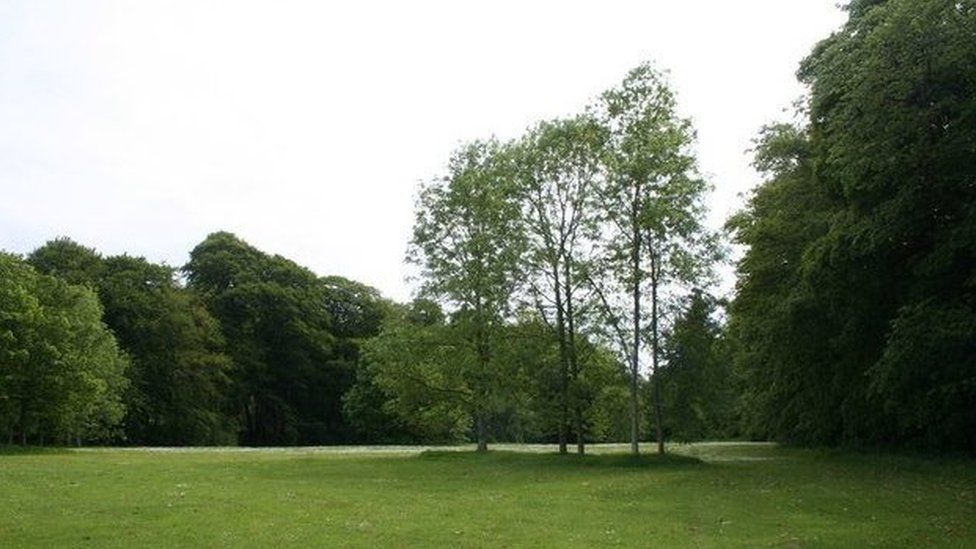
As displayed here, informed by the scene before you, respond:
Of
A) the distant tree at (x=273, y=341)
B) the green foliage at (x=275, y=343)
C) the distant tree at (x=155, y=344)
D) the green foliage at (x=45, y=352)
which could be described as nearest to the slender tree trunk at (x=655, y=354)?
the green foliage at (x=45, y=352)

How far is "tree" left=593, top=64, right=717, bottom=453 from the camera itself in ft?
137

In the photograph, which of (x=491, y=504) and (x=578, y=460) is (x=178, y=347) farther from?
(x=491, y=504)

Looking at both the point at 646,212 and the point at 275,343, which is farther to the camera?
the point at 275,343

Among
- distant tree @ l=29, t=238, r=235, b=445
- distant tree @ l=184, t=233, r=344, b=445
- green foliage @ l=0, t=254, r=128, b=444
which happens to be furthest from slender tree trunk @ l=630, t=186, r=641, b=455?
distant tree @ l=184, t=233, r=344, b=445

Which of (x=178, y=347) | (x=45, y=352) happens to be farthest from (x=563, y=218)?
(x=178, y=347)

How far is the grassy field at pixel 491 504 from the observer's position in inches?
682

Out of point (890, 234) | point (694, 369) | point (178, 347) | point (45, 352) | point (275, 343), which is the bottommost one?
point (694, 369)

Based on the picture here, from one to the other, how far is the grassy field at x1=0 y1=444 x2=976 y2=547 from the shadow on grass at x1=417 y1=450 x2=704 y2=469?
1.02 m

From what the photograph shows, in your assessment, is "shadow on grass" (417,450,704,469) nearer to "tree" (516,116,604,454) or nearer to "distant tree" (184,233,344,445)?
"tree" (516,116,604,454)

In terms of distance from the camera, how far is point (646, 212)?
136 feet

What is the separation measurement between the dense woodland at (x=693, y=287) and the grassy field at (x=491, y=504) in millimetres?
4371

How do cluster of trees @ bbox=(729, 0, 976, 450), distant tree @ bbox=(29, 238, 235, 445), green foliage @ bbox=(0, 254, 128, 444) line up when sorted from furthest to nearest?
1. distant tree @ bbox=(29, 238, 235, 445)
2. green foliage @ bbox=(0, 254, 128, 444)
3. cluster of trees @ bbox=(729, 0, 976, 450)

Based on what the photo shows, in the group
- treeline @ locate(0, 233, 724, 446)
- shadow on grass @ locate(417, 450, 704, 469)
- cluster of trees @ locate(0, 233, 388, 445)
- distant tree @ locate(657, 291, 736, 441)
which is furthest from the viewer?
cluster of trees @ locate(0, 233, 388, 445)

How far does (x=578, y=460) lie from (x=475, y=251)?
12.3 m
